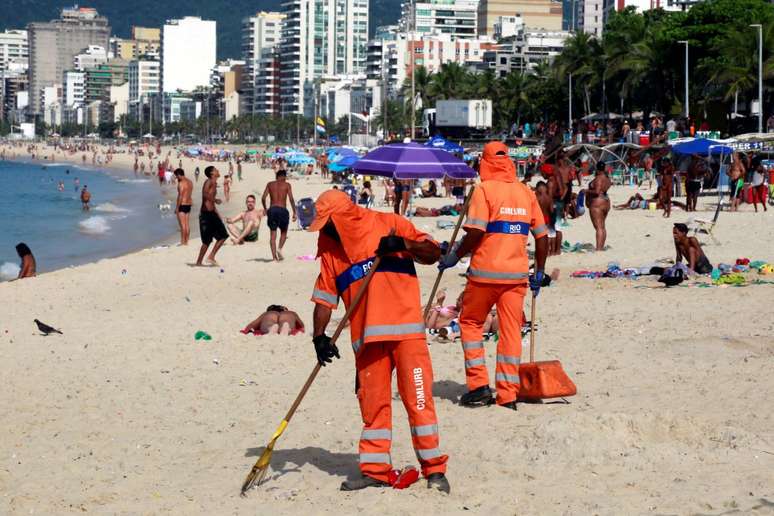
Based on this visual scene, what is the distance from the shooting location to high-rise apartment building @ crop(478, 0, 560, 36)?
585 ft

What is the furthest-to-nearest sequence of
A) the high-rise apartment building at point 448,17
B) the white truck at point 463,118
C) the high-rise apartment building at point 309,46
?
the high-rise apartment building at point 309,46 < the high-rise apartment building at point 448,17 < the white truck at point 463,118

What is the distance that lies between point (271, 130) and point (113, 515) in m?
168

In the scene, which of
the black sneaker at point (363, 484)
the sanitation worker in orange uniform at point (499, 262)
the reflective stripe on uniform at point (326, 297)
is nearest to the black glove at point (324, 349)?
the reflective stripe on uniform at point (326, 297)

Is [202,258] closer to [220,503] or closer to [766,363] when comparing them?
[766,363]

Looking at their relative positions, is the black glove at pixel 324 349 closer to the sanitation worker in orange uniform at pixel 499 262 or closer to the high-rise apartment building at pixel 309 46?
the sanitation worker in orange uniform at pixel 499 262

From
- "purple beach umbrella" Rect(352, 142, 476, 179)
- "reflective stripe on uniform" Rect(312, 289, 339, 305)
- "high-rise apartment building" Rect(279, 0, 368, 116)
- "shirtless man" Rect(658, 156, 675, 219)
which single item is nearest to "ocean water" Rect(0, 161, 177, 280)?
"purple beach umbrella" Rect(352, 142, 476, 179)

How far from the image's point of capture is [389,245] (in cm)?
559

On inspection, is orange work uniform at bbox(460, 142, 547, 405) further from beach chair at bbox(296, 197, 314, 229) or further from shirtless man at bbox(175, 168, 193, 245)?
beach chair at bbox(296, 197, 314, 229)

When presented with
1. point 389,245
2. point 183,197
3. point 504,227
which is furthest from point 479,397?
point 183,197

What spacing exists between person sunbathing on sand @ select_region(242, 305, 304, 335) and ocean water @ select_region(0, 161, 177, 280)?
12.9 meters

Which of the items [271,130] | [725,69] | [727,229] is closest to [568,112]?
[725,69]

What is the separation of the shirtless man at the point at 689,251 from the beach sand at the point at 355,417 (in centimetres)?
88

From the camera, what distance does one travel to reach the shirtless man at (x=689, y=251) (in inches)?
531

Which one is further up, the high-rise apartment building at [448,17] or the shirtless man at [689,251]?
the high-rise apartment building at [448,17]
